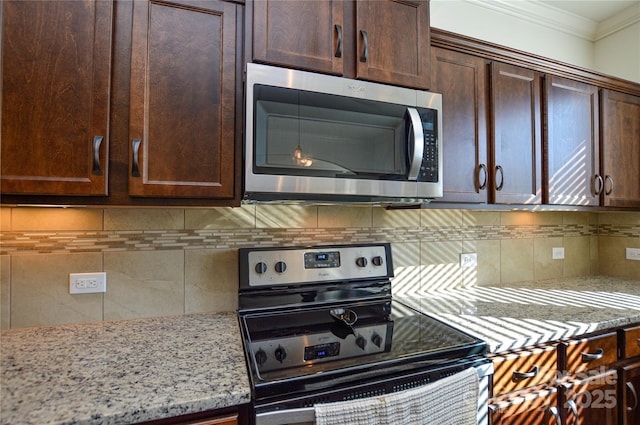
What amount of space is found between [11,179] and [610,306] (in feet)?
7.96

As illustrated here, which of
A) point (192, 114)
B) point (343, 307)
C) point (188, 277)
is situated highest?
point (192, 114)

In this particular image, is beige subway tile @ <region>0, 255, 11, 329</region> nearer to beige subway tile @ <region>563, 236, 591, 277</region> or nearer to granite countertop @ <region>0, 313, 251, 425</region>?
granite countertop @ <region>0, 313, 251, 425</region>

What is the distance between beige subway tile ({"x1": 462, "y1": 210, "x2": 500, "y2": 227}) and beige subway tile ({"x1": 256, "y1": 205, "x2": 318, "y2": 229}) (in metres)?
0.95

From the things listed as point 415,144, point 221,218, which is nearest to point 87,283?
point 221,218

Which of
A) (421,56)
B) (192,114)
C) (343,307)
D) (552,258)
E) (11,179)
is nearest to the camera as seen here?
(11,179)

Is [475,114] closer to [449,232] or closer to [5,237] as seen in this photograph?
[449,232]

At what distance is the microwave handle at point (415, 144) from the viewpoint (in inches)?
52.5

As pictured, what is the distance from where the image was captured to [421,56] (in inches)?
57.1

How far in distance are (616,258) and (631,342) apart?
1.16m

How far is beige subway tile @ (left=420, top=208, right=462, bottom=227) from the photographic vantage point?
6.26 ft

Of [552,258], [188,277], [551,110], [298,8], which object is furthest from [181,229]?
[552,258]

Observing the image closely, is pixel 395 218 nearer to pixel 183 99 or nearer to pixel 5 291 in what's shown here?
pixel 183 99

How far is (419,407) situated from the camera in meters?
0.97

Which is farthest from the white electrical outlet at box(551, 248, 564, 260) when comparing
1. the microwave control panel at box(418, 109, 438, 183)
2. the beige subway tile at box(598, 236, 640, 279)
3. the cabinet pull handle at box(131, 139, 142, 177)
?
the cabinet pull handle at box(131, 139, 142, 177)
